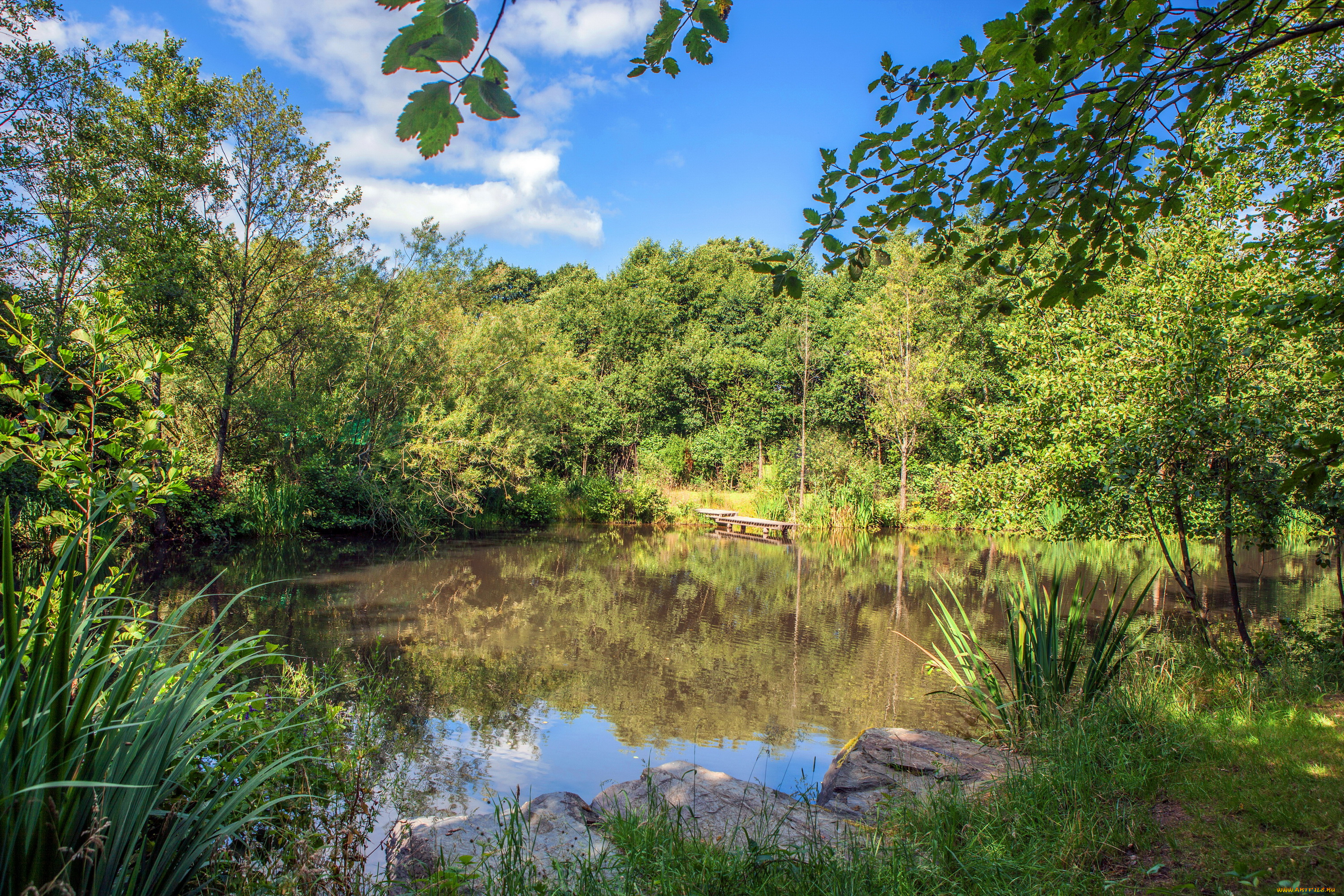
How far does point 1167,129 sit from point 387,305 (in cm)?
1479

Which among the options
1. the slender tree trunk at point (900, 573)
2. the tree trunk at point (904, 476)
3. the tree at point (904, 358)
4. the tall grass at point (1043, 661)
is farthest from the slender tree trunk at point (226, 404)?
the tree trunk at point (904, 476)

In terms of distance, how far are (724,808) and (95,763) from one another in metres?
2.55

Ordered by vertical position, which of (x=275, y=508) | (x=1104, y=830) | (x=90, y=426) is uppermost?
(x=90, y=426)

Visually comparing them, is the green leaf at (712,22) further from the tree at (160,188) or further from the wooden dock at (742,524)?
the wooden dock at (742,524)

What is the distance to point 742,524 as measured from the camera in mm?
20219

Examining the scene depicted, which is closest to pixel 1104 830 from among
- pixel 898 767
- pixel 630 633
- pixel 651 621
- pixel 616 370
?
pixel 898 767

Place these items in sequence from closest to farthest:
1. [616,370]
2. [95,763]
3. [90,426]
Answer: [95,763]
[90,426]
[616,370]

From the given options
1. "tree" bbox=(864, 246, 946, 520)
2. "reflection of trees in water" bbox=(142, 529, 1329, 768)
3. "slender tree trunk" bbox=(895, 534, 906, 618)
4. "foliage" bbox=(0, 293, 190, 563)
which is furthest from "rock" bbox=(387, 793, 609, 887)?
"tree" bbox=(864, 246, 946, 520)

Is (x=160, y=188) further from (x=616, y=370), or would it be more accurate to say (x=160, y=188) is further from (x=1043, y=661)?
(x=616, y=370)

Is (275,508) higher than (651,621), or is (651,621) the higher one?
(275,508)

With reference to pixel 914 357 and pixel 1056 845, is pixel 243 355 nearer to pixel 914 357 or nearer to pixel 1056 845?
pixel 1056 845

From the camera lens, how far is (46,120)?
1080cm

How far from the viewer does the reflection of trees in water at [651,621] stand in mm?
5824

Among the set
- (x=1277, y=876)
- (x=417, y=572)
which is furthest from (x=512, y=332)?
(x=1277, y=876)
